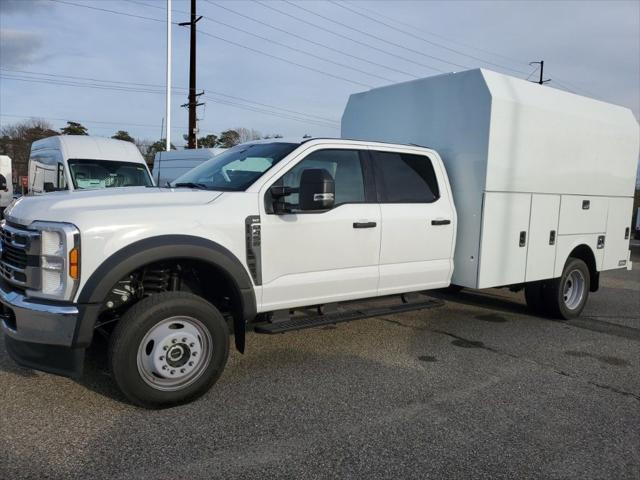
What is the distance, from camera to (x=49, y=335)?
3578 millimetres

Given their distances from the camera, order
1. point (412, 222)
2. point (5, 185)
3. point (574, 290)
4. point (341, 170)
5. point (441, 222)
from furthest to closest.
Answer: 1. point (5, 185)
2. point (574, 290)
3. point (441, 222)
4. point (412, 222)
5. point (341, 170)

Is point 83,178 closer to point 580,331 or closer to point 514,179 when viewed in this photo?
point 514,179

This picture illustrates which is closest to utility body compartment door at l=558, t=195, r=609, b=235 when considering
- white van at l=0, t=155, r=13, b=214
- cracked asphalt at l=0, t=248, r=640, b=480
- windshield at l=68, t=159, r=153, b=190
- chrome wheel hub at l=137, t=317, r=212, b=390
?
cracked asphalt at l=0, t=248, r=640, b=480

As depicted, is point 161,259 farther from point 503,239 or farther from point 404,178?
point 503,239

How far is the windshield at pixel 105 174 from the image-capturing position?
11.2m

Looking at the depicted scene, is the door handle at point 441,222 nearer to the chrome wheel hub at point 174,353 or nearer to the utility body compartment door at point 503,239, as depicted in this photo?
the utility body compartment door at point 503,239

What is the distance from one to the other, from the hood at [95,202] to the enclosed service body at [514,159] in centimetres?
299

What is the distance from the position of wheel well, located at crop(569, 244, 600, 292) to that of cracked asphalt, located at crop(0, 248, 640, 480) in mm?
1698

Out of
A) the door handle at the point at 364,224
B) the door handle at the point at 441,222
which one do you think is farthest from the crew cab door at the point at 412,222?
the door handle at the point at 364,224

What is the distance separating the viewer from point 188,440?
349 centimetres

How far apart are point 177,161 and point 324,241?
1241 centimetres

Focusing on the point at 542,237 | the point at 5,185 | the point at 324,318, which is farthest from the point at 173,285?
the point at 5,185

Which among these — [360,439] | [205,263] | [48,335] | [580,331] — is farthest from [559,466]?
[580,331]

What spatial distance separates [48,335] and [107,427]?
0.72m
